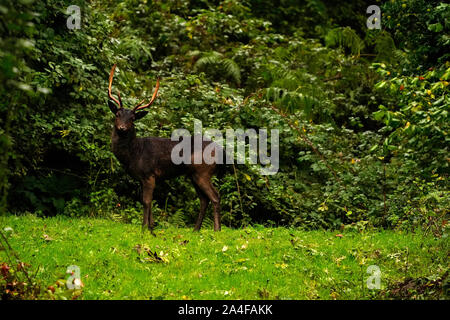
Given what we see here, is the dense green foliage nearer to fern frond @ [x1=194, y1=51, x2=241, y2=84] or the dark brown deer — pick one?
fern frond @ [x1=194, y1=51, x2=241, y2=84]

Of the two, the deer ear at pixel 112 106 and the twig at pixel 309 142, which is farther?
the twig at pixel 309 142

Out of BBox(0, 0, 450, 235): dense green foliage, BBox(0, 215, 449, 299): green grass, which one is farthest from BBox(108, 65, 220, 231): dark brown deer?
BBox(0, 0, 450, 235): dense green foliage

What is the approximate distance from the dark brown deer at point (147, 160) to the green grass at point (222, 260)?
0.64 metres

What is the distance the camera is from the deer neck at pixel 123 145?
330 inches

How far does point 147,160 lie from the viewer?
337 inches

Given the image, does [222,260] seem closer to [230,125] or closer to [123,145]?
[123,145]

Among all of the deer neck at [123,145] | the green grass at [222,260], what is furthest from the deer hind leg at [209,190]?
the deer neck at [123,145]

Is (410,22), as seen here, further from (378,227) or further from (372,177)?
(378,227)

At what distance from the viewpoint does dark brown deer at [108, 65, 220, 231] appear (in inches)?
325

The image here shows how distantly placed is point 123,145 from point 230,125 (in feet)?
12.2

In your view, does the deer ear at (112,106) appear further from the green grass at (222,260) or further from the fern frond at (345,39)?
the fern frond at (345,39)

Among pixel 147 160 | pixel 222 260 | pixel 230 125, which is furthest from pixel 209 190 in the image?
pixel 230 125

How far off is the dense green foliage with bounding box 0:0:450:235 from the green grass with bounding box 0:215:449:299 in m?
1.17
